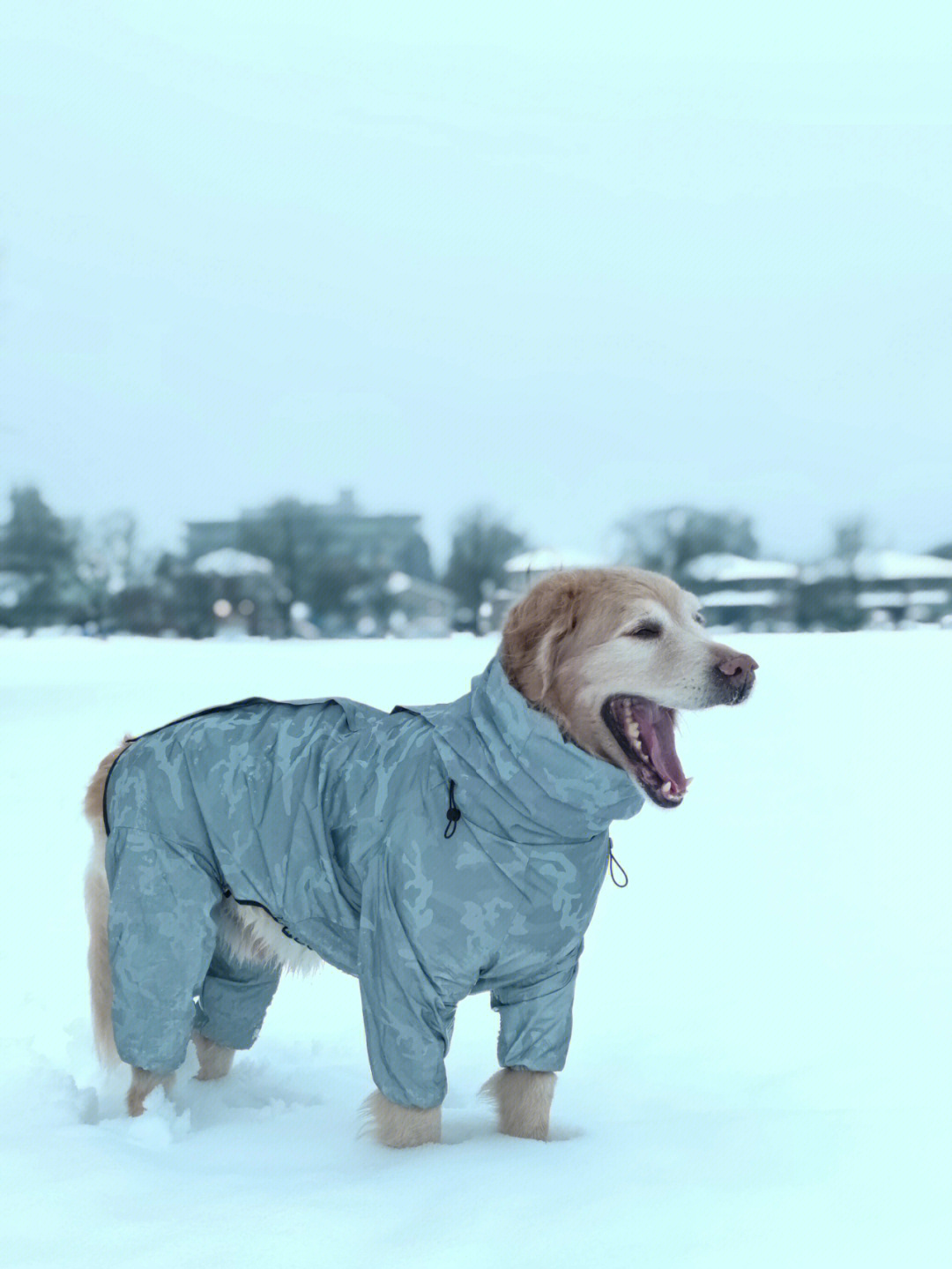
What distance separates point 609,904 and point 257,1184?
3.05 metres

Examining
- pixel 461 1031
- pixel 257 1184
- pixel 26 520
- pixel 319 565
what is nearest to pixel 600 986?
pixel 461 1031

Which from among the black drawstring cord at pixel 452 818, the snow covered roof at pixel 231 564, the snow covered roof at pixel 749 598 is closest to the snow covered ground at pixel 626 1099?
the black drawstring cord at pixel 452 818

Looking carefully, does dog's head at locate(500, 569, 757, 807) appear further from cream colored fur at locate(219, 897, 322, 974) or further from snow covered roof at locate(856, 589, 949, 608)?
snow covered roof at locate(856, 589, 949, 608)

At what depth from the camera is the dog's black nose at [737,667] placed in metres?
2.63

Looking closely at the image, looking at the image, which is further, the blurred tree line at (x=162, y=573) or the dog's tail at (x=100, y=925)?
the blurred tree line at (x=162, y=573)

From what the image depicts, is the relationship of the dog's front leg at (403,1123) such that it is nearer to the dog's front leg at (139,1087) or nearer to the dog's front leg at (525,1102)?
the dog's front leg at (525,1102)

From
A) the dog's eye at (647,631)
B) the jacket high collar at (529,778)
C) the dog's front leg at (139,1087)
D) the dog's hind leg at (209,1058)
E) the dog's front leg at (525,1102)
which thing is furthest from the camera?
the dog's hind leg at (209,1058)

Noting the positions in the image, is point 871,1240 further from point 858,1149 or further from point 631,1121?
point 631,1121

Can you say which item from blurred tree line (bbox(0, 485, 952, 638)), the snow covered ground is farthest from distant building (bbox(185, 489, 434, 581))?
the snow covered ground

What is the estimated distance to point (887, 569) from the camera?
22703 mm

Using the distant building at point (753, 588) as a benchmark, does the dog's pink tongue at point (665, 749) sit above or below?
above

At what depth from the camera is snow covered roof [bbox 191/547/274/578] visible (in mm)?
24562

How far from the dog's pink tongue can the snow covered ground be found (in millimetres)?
854

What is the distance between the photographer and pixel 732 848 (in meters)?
6.38
